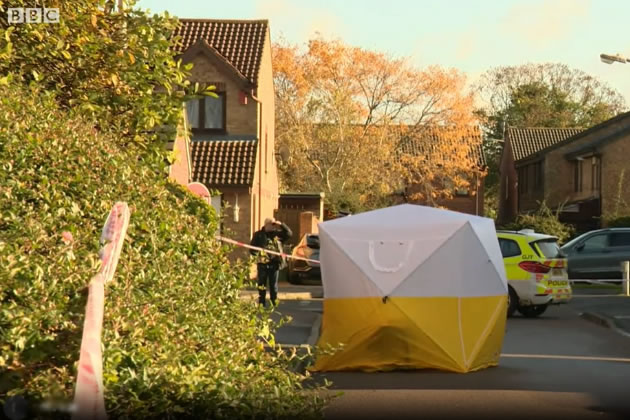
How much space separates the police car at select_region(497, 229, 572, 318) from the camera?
23312mm

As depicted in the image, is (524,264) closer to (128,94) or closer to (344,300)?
(344,300)

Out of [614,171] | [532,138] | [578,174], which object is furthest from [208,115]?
[532,138]

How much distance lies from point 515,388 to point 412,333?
72.1 inches

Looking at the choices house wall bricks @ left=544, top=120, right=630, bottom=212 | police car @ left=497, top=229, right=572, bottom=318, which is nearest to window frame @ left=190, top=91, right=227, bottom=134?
police car @ left=497, top=229, right=572, bottom=318

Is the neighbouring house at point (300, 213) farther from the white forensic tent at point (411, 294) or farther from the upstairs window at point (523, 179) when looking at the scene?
the white forensic tent at point (411, 294)

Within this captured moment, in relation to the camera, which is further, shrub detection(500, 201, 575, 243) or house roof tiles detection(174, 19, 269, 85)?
shrub detection(500, 201, 575, 243)

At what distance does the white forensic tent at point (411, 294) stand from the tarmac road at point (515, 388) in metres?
0.27

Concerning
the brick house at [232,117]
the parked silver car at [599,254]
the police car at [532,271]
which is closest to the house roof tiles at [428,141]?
the brick house at [232,117]

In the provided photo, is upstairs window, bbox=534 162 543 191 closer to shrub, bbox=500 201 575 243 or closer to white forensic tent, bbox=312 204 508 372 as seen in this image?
shrub, bbox=500 201 575 243

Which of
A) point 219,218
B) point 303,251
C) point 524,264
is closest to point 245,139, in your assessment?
point 303,251

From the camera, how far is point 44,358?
19.0 ft

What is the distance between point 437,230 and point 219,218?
3.29 m

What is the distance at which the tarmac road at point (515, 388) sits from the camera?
34.8 feet

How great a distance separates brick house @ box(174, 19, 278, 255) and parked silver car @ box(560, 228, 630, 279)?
10.2 metres
